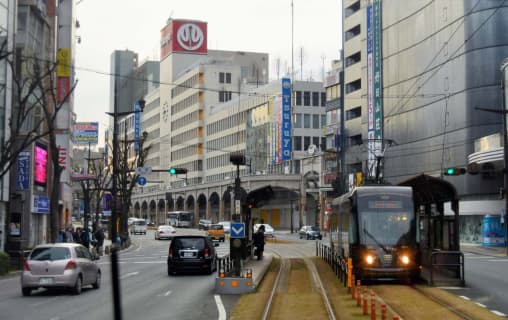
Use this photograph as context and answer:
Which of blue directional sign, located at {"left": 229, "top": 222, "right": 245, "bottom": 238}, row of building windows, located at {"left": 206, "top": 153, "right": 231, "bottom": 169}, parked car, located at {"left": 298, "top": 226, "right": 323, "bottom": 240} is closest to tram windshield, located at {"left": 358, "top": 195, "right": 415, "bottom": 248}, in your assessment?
blue directional sign, located at {"left": 229, "top": 222, "right": 245, "bottom": 238}

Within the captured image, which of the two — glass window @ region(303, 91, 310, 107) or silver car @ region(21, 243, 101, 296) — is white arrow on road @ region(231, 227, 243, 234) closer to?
silver car @ region(21, 243, 101, 296)

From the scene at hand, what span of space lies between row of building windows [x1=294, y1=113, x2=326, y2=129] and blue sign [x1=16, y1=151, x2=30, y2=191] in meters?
71.8

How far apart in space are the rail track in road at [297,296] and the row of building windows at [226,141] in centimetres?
8519

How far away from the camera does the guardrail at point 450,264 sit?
23.6 m

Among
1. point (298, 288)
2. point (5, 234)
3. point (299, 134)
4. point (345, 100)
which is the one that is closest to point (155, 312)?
point (298, 288)

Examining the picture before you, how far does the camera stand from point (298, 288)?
24.2 m

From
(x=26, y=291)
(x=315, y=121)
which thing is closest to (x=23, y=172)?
(x=26, y=291)

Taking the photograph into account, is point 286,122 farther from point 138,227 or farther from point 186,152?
point 186,152

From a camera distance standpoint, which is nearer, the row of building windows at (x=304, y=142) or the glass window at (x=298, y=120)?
the row of building windows at (x=304, y=142)

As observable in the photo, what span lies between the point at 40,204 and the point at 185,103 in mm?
93012

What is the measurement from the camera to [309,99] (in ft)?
367

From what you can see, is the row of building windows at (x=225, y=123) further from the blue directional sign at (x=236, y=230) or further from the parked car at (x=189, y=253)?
the blue directional sign at (x=236, y=230)

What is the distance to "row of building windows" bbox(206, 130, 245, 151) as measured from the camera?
118125 mm

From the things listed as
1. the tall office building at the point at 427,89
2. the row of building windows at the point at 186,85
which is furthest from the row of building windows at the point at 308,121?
the row of building windows at the point at 186,85
